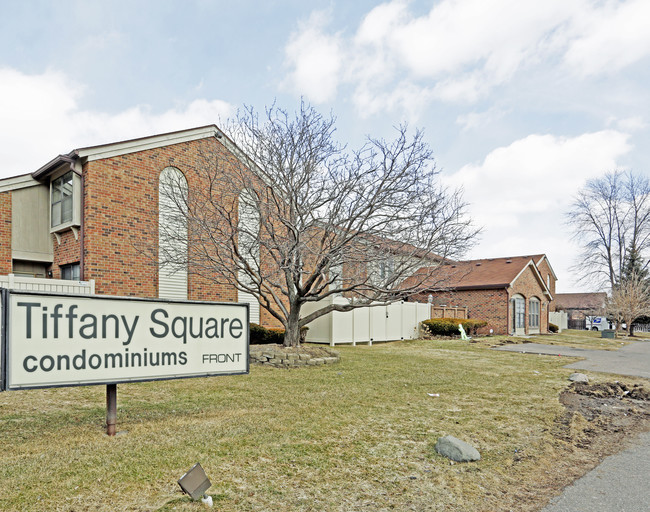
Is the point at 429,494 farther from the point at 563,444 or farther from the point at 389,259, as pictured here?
the point at 389,259

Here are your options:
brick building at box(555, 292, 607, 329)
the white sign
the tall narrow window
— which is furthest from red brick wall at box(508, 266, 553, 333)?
brick building at box(555, 292, 607, 329)

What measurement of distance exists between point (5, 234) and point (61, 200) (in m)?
2.09

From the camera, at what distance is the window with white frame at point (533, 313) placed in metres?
30.9

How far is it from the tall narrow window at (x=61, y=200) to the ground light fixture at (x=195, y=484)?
14294 millimetres

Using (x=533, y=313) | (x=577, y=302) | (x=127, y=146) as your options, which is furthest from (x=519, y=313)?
(x=577, y=302)

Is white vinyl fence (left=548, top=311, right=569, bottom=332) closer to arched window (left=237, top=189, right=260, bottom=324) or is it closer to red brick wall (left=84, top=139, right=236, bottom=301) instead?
arched window (left=237, top=189, right=260, bottom=324)

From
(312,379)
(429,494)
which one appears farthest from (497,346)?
(429,494)

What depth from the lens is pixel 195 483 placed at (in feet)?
11.8

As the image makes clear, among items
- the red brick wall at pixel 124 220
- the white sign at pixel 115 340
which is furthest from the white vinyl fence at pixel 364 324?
the white sign at pixel 115 340

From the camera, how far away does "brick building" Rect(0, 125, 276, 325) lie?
1477cm

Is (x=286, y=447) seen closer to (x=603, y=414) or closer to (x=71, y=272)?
(x=603, y=414)

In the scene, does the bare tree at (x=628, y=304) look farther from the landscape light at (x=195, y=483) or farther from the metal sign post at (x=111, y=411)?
the landscape light at (x=195, y=483)

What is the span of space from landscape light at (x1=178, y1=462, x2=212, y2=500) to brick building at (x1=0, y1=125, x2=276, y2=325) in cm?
1099

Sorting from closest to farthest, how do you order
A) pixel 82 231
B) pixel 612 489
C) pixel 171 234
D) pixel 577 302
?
pixel 612 489
pixel 82 231
pixel 171 234
pixel 577 302
